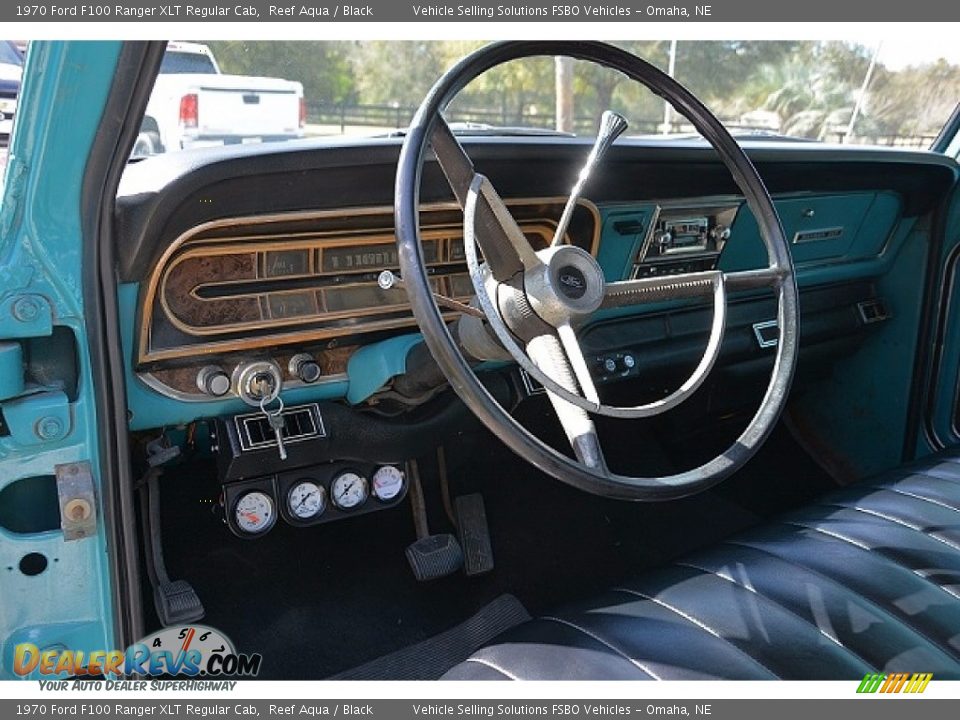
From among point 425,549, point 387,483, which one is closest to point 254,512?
point 387,483

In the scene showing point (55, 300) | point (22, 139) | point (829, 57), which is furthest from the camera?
point (829, 57)

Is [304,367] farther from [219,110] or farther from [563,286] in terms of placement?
[563,286]

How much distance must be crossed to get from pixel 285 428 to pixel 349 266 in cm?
42

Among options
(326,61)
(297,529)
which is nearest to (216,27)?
(326,61)

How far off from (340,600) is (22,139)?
1.52m

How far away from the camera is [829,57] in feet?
7.93

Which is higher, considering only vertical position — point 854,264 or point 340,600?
point 854,264

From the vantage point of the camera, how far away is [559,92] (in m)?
2.28

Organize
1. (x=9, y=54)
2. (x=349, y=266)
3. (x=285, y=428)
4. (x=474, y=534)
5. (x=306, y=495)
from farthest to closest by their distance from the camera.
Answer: (x=474, y=534), (x=306, y=495), (x=285, y=428), (x=349, y=266), (x=9, y=54)

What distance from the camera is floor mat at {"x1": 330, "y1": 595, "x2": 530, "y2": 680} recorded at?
7.29 ft

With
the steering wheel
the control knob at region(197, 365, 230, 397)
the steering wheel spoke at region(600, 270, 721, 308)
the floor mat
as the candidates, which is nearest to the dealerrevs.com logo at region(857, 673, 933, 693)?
the steering wheel

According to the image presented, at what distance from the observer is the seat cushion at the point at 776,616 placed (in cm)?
144

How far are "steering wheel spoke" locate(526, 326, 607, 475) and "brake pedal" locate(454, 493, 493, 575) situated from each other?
1165mm

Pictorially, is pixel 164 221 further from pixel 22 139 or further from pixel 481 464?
pixel 481 464
